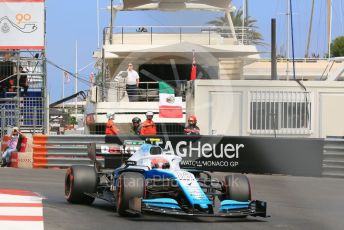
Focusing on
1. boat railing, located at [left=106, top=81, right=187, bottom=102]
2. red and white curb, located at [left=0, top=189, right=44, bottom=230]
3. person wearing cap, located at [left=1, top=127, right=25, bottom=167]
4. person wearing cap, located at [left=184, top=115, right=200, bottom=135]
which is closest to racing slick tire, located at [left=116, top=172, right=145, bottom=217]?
red and white curb, located at [left=0, top=189, right=44, bottom=230]

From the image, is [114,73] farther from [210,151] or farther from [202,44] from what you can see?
[210,151]

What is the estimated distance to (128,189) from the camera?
10406 mm

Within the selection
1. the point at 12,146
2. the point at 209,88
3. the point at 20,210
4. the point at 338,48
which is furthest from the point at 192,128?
the point at 338,48

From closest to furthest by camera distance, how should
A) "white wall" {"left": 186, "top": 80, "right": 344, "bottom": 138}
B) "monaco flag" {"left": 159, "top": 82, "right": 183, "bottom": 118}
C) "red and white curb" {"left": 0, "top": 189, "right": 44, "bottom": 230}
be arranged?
"red and white curb" {"left": 0, "top": 189, "right": 44, "bottom": 230}, "white wall" {"left": 186, "top": 80, "right": 344, "bottom": 138}, "monaco flag" {"left": 159, "top": 82, "right": 183, "bottom": 118}

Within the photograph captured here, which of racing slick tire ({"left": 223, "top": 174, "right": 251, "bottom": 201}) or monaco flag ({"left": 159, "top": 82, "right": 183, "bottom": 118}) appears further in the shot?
monaco flag ({"left": 159, "top": 82, "right": 183, "bottom": 118})

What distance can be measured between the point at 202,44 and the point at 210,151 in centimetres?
963

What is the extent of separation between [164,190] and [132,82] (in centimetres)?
1497

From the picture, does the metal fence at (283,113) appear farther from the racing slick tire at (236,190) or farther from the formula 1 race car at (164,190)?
the racing slick tire at (236,190)

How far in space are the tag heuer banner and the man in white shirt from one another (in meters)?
3.19

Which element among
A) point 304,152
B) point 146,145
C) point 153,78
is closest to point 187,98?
point 153,78

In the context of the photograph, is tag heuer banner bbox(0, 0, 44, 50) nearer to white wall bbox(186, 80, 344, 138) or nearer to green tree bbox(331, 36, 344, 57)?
white wall bbox(186, 80, 344, 138)

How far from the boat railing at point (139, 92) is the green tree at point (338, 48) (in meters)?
46.7

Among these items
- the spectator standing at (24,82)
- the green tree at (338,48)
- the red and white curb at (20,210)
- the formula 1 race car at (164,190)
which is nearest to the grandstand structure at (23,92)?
the spectator standing at (24,82)

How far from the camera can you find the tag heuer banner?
2627cm
